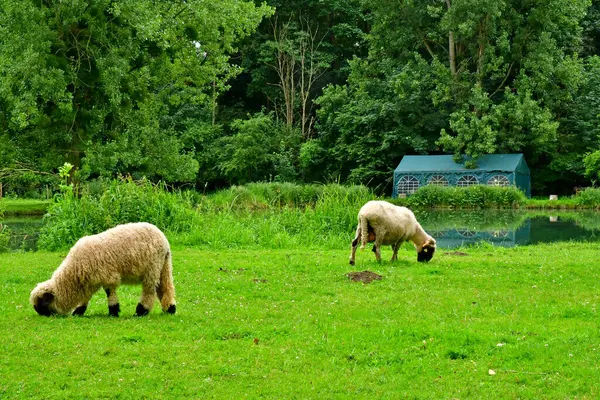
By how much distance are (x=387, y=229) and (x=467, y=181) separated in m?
34.5

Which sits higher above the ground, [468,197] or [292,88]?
[292,88]

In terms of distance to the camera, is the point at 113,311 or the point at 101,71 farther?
the point at 101,71

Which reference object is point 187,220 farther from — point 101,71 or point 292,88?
point 292,88

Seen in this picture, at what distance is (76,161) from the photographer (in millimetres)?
30344

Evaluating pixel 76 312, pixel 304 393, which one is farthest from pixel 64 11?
pixel 304 393

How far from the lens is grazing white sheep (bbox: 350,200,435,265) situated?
46.4 ft

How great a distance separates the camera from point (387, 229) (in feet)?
47.1

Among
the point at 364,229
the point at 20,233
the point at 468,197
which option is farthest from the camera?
the point at 468,197

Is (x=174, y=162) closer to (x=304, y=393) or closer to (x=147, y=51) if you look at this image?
(x=147, y=51)

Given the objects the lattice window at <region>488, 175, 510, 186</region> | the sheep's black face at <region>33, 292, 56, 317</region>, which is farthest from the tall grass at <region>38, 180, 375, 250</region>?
the lattice window at <region>488, 175, 510, 186</region>

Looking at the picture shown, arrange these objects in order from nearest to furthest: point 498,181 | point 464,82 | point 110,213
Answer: point 110,213 < point 498,181 < point 464,82

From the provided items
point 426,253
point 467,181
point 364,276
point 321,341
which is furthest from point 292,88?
point 321,341

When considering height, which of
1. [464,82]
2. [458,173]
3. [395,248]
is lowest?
[395,248]

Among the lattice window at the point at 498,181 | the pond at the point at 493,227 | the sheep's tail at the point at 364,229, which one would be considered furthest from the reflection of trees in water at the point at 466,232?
the lattice window at the point at 498,181
